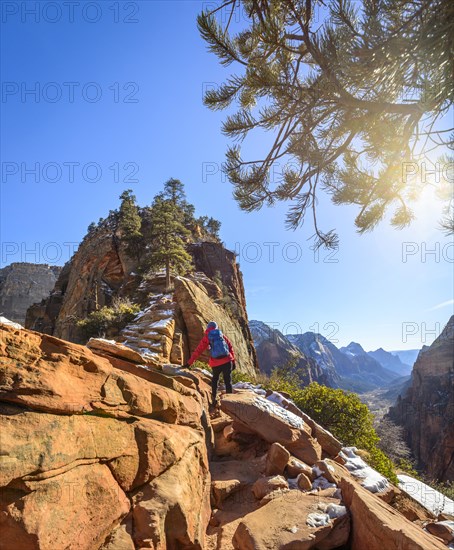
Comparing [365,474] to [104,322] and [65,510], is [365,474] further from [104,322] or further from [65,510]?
[104,322]

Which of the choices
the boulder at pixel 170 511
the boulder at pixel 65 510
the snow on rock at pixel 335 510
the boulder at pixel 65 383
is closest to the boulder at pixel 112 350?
the boulder at pixel 65 383

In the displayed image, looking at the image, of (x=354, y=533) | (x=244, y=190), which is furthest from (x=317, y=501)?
(x=244, y=190)

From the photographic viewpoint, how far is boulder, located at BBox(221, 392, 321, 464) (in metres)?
4.92

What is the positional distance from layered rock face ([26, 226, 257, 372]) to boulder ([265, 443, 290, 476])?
2.56 metres

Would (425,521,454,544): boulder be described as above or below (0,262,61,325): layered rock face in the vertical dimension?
below

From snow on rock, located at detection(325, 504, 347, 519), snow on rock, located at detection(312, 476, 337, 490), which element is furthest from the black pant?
snow on rock, located at detection(325, 504, 347, 519)

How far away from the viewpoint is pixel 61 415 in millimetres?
2400

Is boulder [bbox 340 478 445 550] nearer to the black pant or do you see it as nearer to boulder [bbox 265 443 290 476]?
boulder [bbox 265 443 290 476]

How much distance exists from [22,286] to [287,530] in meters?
56.2

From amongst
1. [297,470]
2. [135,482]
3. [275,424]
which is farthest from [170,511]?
[275,424]

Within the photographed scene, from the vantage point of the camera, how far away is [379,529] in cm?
278

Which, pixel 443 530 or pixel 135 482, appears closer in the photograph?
pixel 135 482

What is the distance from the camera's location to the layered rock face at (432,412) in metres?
38.4

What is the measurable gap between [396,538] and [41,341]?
12.1 feet
